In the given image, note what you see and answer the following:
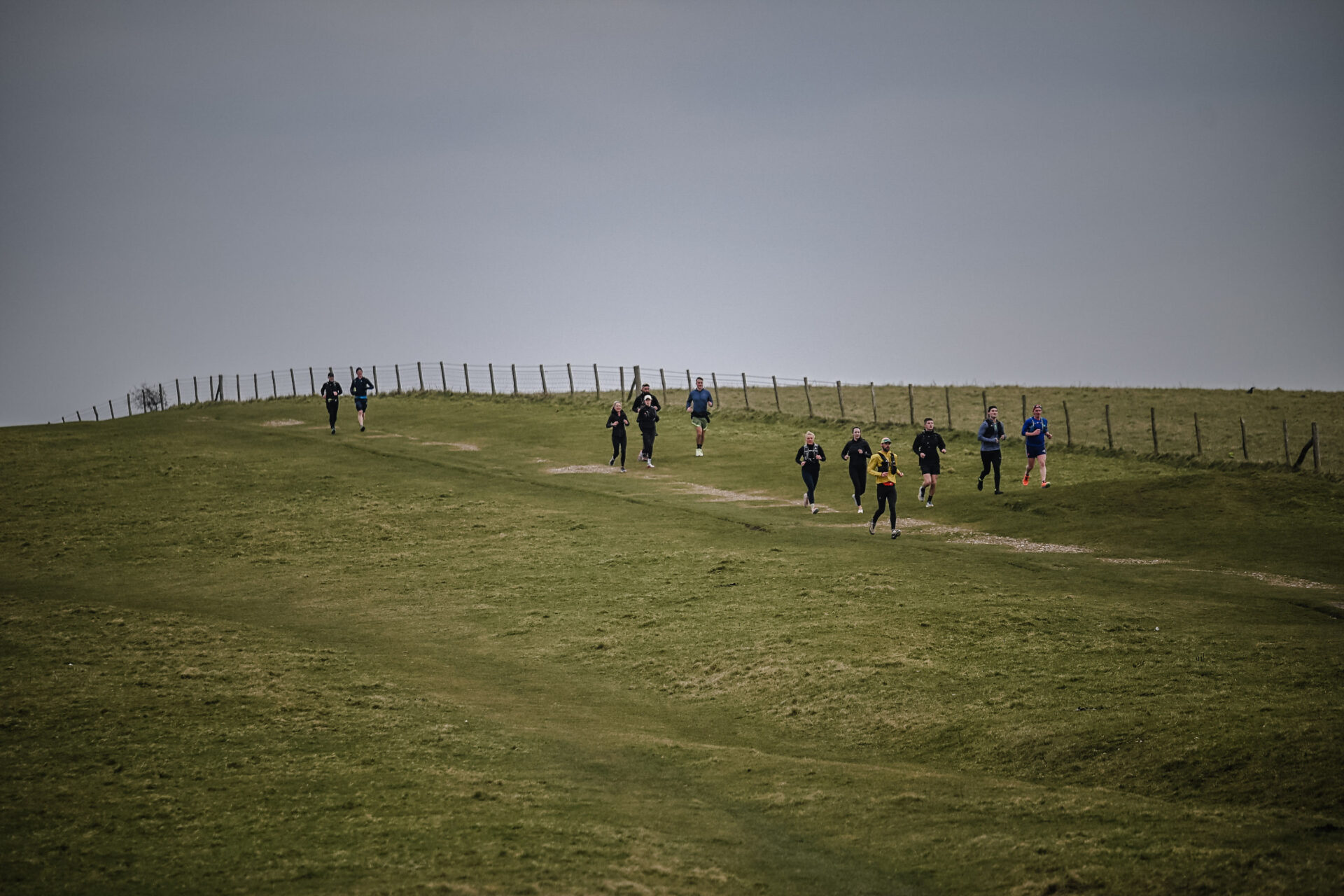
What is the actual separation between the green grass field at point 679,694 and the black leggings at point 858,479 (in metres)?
0.93

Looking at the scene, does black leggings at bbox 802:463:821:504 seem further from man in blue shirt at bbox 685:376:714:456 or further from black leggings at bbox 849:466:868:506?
man in blue shirt at bbox 685:376:714:456

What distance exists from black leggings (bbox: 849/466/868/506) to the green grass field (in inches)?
36.5

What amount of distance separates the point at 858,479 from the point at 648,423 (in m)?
10.7

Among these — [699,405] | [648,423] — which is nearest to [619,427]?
[648,423]

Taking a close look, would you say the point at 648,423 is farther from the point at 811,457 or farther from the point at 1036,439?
the point at 1036,439

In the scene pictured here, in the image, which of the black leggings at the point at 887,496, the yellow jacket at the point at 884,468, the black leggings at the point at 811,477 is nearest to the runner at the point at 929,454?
the black leggings at the point at 811,477

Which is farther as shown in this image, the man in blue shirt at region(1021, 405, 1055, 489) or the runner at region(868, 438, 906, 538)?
the man in blue shirt at region(1021, 405, 1055, 489)

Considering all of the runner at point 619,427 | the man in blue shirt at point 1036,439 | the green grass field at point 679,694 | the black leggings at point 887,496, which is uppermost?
the runner at point 619,427

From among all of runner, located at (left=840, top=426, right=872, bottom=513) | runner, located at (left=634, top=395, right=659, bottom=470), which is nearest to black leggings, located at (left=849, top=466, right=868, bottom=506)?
runner, located at (left=840, top=426, right=872, bottom=513)

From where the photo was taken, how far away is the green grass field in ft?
32.4

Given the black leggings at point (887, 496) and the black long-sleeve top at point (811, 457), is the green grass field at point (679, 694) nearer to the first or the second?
the black leggings at point (887, 496)

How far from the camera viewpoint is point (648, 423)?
37969 mm

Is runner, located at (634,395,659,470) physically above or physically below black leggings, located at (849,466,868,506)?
above

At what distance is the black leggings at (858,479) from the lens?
29.0 metres
